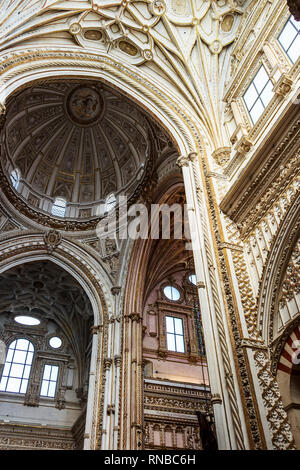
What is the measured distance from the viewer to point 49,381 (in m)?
19.1

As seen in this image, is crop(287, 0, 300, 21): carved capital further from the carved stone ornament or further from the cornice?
the carved stone ornament

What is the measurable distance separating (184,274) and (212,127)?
1015 cm

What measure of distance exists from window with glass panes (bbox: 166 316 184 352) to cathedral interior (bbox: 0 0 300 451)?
0.06 metres

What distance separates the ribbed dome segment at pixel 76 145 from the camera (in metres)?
16.8

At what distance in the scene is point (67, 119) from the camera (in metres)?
18.3

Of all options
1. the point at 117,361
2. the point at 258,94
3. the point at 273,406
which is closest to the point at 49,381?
the point at 117,361

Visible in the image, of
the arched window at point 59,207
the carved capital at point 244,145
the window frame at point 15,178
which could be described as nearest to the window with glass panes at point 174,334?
the arched window at point 59,207

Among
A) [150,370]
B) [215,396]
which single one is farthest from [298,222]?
[150,370]

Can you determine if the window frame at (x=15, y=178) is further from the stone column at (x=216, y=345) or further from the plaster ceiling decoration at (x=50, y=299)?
the stone column at (x=216, y=345)

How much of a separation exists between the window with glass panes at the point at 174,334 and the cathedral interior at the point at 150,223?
0.06 meters

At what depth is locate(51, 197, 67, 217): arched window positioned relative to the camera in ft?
59.2

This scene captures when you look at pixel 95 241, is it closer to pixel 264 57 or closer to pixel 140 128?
pixel 140 128

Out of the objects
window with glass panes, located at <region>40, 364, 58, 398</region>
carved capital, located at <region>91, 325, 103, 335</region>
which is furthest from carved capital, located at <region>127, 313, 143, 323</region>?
window with glass panes, located at <region>40, 364, 58, 398</region>

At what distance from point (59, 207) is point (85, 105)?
4.97 m
